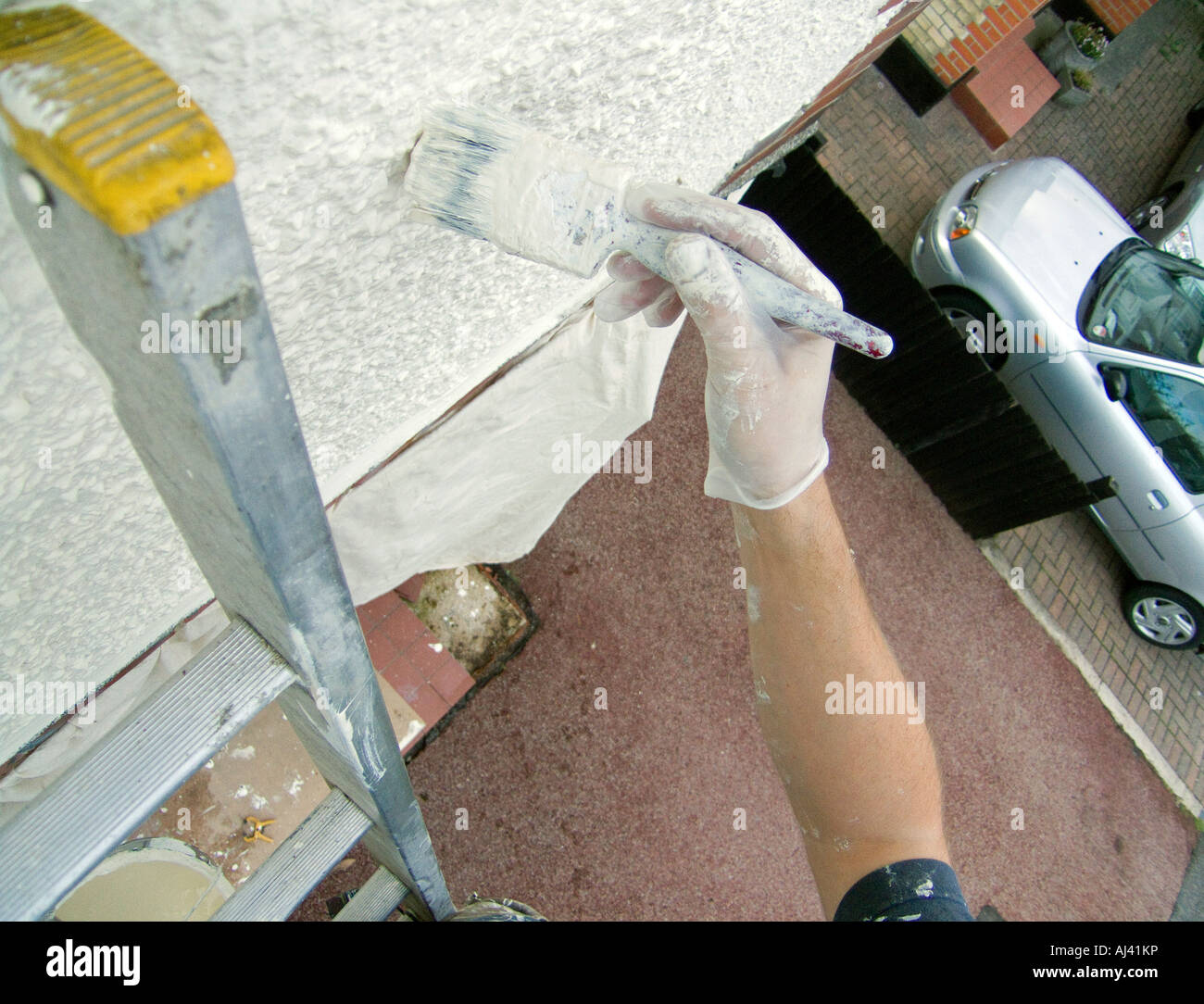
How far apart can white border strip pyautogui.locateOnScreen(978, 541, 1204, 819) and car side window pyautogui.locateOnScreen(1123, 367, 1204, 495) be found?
1110mm

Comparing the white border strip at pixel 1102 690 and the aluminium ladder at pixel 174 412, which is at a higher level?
the aluminium ladder at pixel 174 412

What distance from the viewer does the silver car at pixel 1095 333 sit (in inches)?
180

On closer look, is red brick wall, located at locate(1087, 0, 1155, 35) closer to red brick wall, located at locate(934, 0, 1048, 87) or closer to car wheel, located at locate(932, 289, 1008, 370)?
red brick wall, located at locate(934, 0, 1048, 87)

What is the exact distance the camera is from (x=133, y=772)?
799 millimetres

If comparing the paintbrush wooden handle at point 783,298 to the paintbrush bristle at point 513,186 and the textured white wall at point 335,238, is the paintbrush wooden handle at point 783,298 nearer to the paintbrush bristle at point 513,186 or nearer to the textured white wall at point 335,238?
the paintbrush bristle at point 513,186

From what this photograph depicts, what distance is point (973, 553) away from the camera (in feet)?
16.6

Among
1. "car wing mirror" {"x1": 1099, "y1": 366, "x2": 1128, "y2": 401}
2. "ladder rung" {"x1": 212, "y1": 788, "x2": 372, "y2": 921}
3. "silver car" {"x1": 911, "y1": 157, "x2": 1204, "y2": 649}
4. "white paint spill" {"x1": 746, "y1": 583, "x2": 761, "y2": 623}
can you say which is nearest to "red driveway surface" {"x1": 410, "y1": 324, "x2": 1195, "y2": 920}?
"silver car" {"x1": 911, "y1": 157, "x2": 1204, "y2": 649}

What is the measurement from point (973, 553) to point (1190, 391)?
5.08 feet

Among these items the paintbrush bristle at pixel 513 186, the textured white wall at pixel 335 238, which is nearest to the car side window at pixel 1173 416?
the textured white wall at pixel 335 238

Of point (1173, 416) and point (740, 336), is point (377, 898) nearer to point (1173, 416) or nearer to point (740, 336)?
point (740, 336)

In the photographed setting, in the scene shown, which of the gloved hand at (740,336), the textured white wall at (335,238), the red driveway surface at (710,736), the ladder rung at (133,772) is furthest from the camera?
the red driveway surface at (710,736)

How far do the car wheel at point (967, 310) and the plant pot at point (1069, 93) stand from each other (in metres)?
3.62

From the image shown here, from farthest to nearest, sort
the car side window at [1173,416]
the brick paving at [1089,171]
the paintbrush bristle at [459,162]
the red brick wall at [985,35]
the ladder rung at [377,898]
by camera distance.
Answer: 1. the red brick wall at [985,35]
2. the brick paving at [1089,171]
3. the car side window at [1173,416]
4. the ladder rung at [377,898]
5. the paintbrush bristle at [459,162]

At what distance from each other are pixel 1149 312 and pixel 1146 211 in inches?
94.0
